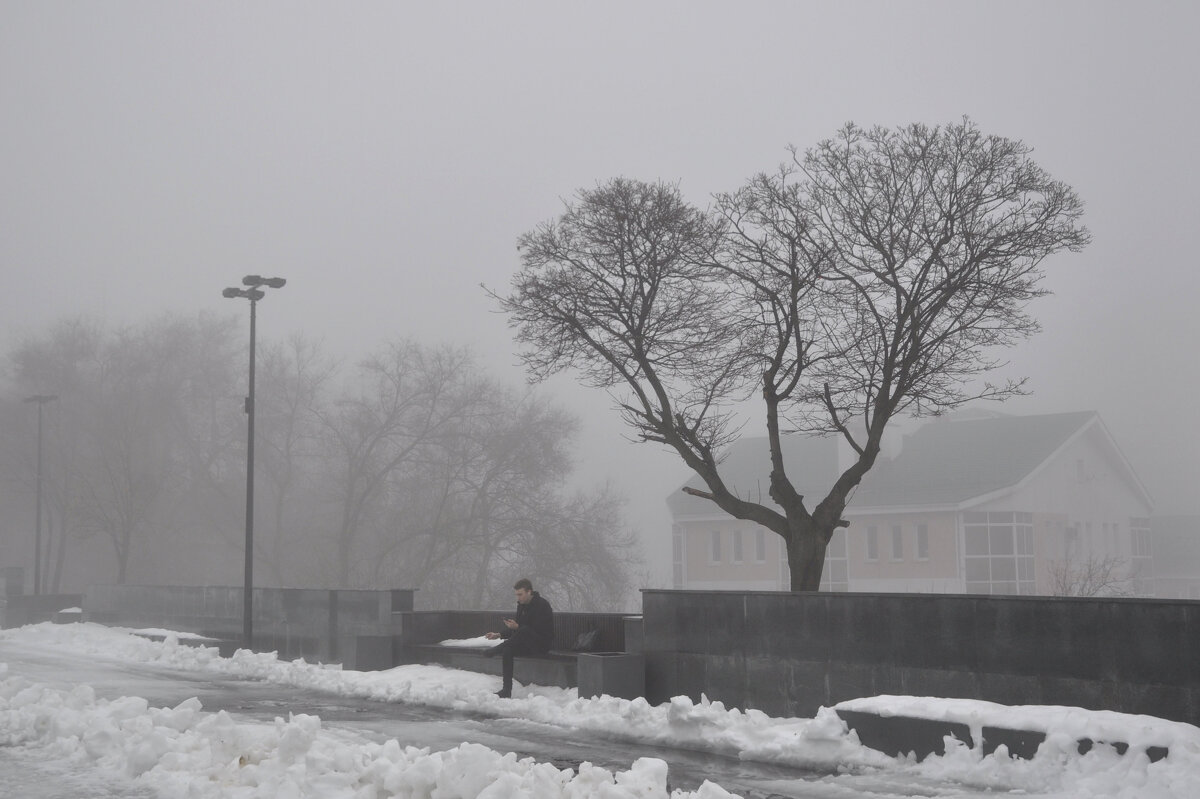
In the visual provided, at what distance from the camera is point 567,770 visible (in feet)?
28.4

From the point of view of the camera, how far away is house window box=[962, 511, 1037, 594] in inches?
1729

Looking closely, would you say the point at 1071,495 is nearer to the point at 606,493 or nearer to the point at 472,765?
the point at 606,493

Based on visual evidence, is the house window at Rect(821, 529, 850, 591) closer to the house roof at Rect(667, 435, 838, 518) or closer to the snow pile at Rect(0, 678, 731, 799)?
the house roof at Rect(667, 435, 838, 518)

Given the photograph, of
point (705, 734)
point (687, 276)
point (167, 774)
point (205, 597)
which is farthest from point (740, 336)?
point (205, 597)

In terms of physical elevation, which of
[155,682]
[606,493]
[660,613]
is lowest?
[155,682]

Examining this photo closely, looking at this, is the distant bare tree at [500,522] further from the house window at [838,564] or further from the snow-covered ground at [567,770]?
the snow-covered ground at [567,770]

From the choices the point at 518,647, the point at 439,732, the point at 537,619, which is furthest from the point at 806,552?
the point at 439,732

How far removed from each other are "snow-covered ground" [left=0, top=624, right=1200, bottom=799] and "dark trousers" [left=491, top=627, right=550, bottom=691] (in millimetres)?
1733

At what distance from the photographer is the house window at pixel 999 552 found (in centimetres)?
4391

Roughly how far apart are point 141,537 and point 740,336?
41.4 meters

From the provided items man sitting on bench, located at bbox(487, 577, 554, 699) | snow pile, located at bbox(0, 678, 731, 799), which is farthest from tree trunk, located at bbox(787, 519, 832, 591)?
snow pile, located at bbox(0, 678, 731, 799)

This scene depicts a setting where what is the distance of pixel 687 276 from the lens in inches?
776

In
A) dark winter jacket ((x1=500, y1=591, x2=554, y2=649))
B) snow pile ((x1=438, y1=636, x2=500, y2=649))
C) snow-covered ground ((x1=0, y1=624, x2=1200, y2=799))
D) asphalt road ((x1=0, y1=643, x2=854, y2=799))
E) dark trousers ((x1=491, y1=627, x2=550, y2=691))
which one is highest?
dark winter jacket ((x1=500, y1=591, x2=554, y2=649))

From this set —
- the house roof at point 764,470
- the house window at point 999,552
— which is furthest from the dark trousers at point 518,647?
the house roof at point 764,470
